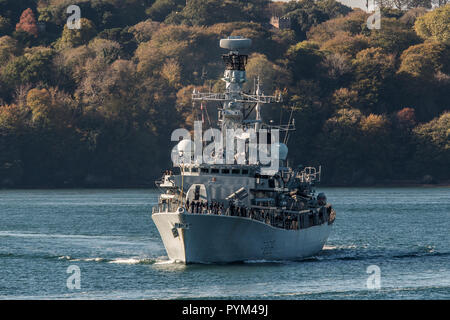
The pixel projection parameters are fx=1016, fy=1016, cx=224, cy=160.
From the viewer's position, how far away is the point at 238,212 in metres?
73.7

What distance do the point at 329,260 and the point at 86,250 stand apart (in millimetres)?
21516

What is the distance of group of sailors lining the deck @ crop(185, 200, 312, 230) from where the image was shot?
7400 centimetres

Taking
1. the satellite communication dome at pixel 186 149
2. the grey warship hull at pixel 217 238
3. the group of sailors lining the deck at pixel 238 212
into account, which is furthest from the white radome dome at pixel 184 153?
the grey warship hull at pixel 217 238

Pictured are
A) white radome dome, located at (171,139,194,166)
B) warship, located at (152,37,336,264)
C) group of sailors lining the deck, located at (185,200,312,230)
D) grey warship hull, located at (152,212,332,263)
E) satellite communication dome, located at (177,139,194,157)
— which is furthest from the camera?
satellite communication dome, located at (177,139,194,157)

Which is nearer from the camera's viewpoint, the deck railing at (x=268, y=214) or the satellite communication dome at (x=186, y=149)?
the deck railing at (x=268, y=214)

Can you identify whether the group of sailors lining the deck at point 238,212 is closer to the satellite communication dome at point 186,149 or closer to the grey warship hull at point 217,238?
the grey warship hull at point 217,238

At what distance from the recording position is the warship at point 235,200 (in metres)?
73.0

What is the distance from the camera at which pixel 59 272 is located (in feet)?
246

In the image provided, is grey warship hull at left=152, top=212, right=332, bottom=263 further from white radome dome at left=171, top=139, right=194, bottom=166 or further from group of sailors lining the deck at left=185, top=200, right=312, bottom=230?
white radome dome at left=171, top=139, right=194, bottom=166

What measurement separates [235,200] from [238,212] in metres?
1.46

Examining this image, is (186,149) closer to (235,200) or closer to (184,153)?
(184,153)

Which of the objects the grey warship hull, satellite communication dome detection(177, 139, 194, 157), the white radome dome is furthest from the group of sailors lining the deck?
satellite communication dome detection(177, 139, 194, 157)

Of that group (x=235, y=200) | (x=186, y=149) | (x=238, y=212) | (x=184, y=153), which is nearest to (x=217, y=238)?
(x=238, y=212)

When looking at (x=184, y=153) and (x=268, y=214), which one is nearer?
(x=268, y=214)
